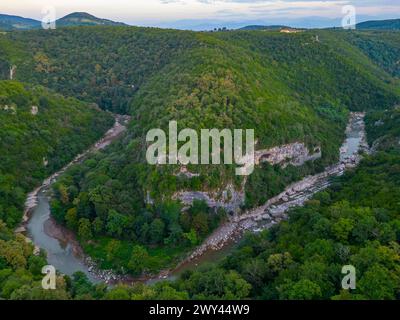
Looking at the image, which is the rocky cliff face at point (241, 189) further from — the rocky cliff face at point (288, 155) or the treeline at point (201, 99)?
the treeline at point (201, 99)

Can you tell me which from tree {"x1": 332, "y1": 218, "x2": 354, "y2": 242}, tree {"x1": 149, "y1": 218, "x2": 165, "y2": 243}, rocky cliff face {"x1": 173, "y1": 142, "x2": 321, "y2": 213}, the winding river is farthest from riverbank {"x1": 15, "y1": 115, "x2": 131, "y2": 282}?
tree {"x1": 332, "y1": 218, "x2": 354, "y2": 242}

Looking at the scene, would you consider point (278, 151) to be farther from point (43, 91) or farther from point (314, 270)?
point (43, 91)

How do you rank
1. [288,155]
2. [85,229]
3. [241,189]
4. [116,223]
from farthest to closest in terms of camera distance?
[288,155] → [241,189] → [116,223] → [85,229]

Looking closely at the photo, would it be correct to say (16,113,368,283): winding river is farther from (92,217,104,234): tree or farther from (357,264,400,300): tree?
(357,264,400,300): tree

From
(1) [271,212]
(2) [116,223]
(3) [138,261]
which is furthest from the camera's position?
(1) [271,212]

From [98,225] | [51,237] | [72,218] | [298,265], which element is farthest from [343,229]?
[51,237]

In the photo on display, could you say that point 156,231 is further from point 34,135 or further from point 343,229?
point 34,135
